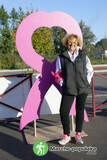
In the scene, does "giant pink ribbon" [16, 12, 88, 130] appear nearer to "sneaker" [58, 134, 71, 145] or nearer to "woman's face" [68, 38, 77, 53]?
"woman's face" [68, 38, 77, 53]

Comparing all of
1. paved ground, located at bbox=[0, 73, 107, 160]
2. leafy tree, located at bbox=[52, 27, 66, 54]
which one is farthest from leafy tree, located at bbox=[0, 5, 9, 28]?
paved ground, located at bbox=[0, 73, 107, 160]

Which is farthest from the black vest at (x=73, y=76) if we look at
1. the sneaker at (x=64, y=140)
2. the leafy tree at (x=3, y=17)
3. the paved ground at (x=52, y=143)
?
the leafy tree at (x=3, y=17)

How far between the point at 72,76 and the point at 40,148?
1389 mm

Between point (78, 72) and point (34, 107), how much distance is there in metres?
Result: 1.21

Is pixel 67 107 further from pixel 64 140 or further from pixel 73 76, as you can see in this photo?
pixel 64 140

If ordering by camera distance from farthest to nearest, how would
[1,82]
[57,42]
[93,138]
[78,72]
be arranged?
1. [57,42]
2. [1,82]
3. [93,138]
4. [78,72]

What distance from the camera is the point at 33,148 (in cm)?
305

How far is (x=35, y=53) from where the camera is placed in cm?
343

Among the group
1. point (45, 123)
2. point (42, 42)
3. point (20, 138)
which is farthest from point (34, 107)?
point (42, 42)

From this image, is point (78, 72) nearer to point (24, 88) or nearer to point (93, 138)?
point (93, 138)

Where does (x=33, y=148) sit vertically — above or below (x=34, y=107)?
below

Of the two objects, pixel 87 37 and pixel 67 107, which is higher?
pixel 87 37

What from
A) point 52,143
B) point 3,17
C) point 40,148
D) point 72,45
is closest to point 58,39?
point 3,17

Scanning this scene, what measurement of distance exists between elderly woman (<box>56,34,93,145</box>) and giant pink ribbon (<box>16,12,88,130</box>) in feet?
1.84
